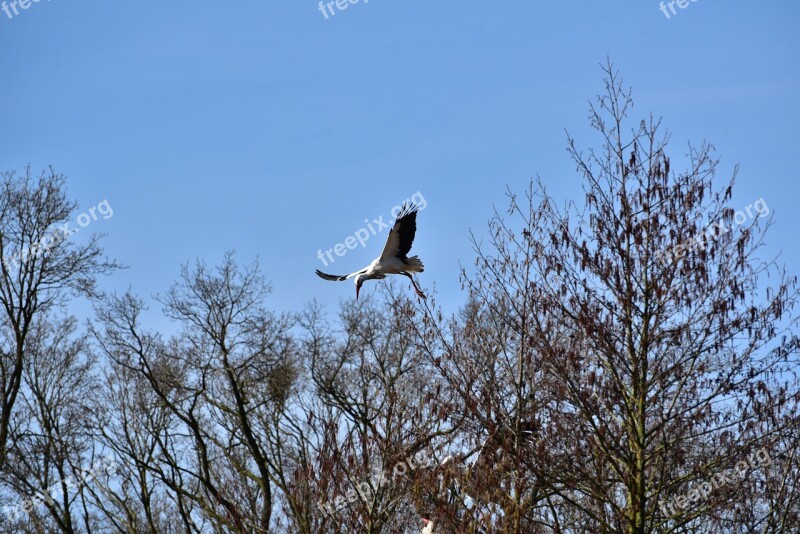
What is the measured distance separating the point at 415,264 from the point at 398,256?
285 mm

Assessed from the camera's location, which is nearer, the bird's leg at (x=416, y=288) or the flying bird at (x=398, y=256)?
the bird's leg at (x=416, y=288)

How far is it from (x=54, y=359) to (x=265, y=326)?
19.4 feet

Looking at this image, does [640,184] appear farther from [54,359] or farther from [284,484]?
[54,359]

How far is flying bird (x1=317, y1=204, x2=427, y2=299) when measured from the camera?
48.5ft

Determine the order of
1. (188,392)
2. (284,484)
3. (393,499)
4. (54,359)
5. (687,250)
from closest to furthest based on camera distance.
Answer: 1. (687,250)
2. (393,499)
3. (284,484)
4. (188,392)
5. (54,359)

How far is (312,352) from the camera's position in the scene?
84.7 feet

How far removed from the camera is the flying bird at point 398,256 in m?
14.8

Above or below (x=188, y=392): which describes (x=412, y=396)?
below

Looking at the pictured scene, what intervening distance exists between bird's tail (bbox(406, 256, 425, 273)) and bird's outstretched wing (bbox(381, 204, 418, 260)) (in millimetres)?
118

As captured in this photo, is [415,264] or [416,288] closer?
[416,288]

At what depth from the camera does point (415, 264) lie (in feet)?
50.7

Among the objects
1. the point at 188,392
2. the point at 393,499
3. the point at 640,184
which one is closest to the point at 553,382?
the point at 640,184

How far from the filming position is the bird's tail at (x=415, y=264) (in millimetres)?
15414

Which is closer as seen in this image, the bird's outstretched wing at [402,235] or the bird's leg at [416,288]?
the bird's leg at [416,288]
